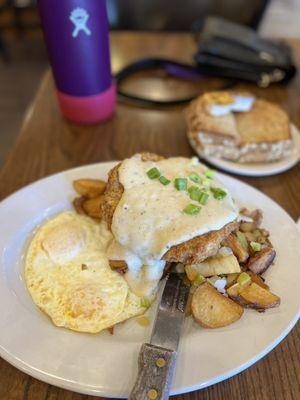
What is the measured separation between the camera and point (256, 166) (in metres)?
1.62

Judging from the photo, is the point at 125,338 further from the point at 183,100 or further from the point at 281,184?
the point at 183,100

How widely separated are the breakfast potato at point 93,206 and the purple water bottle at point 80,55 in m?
0.69

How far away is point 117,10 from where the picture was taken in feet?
9.73

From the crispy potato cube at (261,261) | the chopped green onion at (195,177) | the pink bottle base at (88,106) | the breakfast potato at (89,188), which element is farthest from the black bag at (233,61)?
the crispy potato cube at (261,261)

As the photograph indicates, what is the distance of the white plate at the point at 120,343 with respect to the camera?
85 centimetres

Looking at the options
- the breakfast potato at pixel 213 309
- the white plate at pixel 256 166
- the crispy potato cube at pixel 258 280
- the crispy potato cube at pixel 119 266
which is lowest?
the crispy potato cube at pixel 119 266

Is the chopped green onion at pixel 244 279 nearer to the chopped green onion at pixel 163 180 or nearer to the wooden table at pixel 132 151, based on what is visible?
the wooden table at pixel 132 151

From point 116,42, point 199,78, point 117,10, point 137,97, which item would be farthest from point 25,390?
point 117,10

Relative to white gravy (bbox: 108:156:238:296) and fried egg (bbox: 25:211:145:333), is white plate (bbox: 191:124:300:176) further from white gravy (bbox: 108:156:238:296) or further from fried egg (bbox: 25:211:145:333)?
fried egg (bbox: 25:211:145:333)

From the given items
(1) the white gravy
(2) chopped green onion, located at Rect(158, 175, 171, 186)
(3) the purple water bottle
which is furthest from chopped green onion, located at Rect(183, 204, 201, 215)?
(3) the purple water bottle

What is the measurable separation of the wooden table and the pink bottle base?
0.05 meters

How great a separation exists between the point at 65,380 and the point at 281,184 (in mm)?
1191

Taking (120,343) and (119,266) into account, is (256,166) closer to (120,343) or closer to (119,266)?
A: (119,266)

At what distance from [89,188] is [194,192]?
43cm
